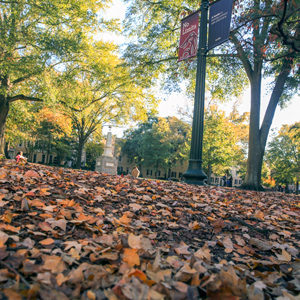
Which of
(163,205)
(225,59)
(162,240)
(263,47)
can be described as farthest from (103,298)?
(225,59)

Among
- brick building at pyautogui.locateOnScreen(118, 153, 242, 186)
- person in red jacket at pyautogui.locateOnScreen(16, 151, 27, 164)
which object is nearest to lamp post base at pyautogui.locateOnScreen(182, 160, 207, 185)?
person in red jacket at pyautogui.locateOnScreen(16, 151, 27, 164)

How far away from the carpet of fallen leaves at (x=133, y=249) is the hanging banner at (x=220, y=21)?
17.4 ft

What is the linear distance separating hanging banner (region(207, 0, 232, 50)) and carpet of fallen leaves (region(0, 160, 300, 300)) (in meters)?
5.31

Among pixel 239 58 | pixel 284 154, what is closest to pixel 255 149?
pixel 239 58

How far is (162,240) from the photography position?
2656mm

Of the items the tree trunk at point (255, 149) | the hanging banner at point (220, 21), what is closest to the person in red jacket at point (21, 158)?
the hanging banner at point (220, 21)

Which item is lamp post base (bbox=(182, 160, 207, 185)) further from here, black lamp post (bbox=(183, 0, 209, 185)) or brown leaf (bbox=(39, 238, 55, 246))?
brown leaf (bbox=(39, 238, 55, 246))

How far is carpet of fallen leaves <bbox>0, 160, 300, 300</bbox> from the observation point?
153 cm

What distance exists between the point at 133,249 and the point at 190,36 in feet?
25.0

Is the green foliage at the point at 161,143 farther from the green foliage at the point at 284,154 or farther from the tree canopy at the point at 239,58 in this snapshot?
the tree canopy at the point at 239,58

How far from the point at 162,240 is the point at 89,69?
1728cm

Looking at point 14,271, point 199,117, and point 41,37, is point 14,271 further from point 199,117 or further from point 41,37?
point 41,37

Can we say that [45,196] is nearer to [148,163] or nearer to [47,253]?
[47,253]

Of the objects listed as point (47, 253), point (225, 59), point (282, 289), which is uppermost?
point (225, 59)
